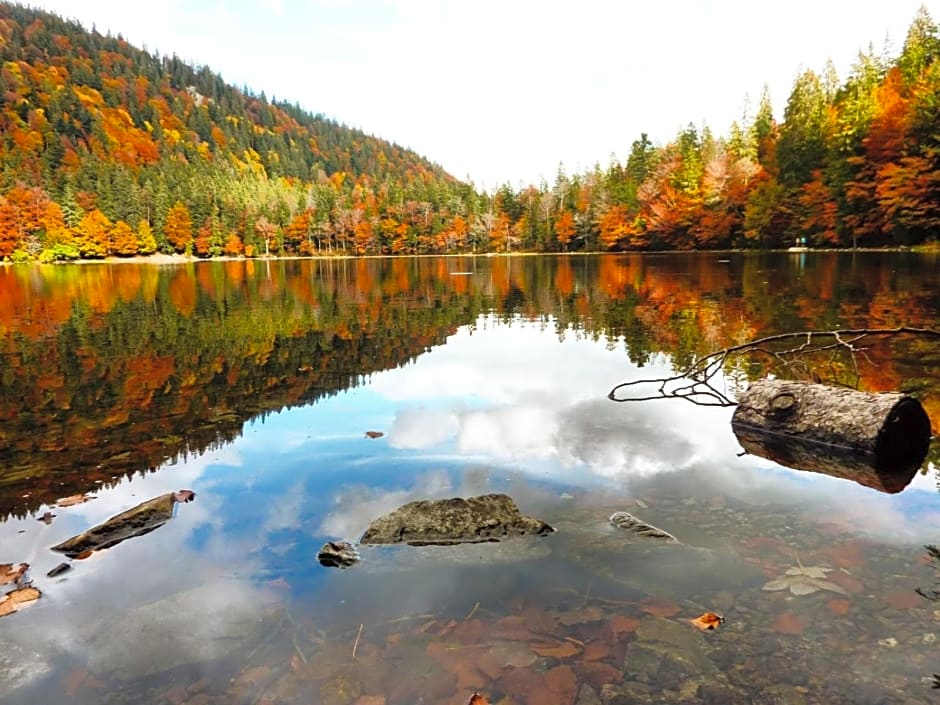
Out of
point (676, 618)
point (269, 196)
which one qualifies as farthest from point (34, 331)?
point (269, 196)

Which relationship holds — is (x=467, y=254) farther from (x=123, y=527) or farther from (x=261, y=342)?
(x=123, y=527)

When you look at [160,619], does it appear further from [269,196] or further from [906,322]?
[269,196]

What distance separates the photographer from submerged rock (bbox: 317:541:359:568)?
4680 mm

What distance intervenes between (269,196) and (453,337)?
463ft

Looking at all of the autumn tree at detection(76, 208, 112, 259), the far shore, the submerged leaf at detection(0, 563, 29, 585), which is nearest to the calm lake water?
the submerged leaf at detection(0, 563, 29, 585)

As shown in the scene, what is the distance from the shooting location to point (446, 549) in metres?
4.92

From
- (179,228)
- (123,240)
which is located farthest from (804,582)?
(179,228)

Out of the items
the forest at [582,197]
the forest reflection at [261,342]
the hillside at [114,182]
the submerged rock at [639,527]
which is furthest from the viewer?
the hillside at [114,182]

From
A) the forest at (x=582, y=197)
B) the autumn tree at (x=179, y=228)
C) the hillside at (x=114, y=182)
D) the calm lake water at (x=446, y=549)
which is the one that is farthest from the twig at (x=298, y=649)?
the autumn tree at (x=179, y=228)

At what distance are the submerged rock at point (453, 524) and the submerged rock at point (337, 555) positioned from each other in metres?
0.24

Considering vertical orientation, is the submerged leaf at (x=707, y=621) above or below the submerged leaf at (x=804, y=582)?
below

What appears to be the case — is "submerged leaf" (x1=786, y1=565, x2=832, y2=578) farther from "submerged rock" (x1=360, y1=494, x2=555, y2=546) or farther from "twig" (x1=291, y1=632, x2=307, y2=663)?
"twig" (x1=291, y1=632, x2=307, y2=663)

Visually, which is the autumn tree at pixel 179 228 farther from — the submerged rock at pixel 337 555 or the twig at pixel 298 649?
the twig at pixel 298 649

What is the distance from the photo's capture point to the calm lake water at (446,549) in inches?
135
